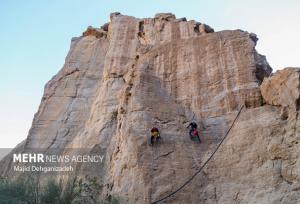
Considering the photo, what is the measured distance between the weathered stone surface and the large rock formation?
76mm

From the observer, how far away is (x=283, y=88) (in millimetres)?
15414

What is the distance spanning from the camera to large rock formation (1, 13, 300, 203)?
1424 cm

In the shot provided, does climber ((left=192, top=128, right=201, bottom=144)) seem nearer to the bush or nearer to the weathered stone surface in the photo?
the weathered stone surface

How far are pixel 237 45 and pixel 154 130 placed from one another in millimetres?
6202

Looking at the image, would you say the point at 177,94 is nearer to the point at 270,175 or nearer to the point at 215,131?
the point at 215,131

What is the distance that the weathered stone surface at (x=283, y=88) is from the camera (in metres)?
14.8

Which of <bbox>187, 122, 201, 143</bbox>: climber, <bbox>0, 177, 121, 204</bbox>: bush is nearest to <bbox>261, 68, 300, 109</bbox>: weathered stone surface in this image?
<bbox>187, 122, 201, 143</bbox>: climber

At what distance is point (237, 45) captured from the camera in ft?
63.1

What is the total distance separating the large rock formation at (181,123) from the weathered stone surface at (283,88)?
8 cm

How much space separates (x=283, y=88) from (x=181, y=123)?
13.4 feet

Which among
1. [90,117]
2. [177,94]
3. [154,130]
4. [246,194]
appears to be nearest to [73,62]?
[90,117]

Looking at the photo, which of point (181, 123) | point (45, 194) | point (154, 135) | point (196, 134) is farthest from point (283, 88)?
point (45, 194)

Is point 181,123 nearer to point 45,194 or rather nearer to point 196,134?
point 196,134

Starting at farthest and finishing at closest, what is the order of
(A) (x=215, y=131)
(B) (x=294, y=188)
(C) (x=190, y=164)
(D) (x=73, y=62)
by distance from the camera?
1. (D) (x=73, y=62)
2. (A) (x=215, y=131)
3. (C) (x=190, y=164)
4. (B) (x=294, y=188)
